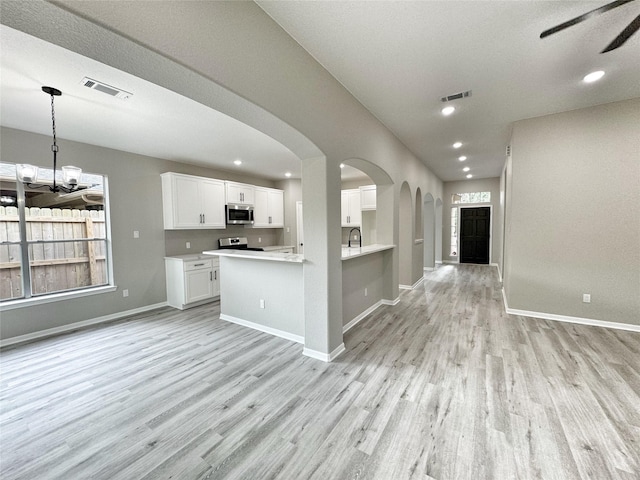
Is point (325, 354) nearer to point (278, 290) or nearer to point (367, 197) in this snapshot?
point (278, 290)

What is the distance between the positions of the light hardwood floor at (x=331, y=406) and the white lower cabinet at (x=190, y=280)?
1.24m

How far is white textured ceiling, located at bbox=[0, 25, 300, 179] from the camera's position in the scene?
212cm

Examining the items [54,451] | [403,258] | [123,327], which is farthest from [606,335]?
[123,327]

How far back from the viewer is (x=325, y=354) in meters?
2.80

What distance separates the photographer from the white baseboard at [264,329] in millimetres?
3324

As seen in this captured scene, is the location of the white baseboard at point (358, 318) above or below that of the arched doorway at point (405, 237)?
below

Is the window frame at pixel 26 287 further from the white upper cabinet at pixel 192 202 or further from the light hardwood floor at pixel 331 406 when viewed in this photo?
the white upper cabinet at pixel 192 202

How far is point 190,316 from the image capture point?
4352 mm

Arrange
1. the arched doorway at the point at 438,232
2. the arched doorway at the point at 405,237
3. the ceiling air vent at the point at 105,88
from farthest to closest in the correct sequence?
the arched doorway at the point at 438,232
the arched doorway at the point at 405,237
the ceiling air vent at the point at 105,88

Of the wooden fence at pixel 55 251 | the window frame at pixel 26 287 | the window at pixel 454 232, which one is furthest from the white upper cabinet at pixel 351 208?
the window frame at pixel 26 287

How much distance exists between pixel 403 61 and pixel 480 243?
323 inches

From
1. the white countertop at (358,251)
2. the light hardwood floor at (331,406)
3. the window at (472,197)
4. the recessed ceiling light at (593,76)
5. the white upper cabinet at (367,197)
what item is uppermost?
the recessed ceiling light at (593,76)

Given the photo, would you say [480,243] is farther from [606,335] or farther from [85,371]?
[85,371]

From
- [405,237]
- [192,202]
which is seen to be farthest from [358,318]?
[192,202]
